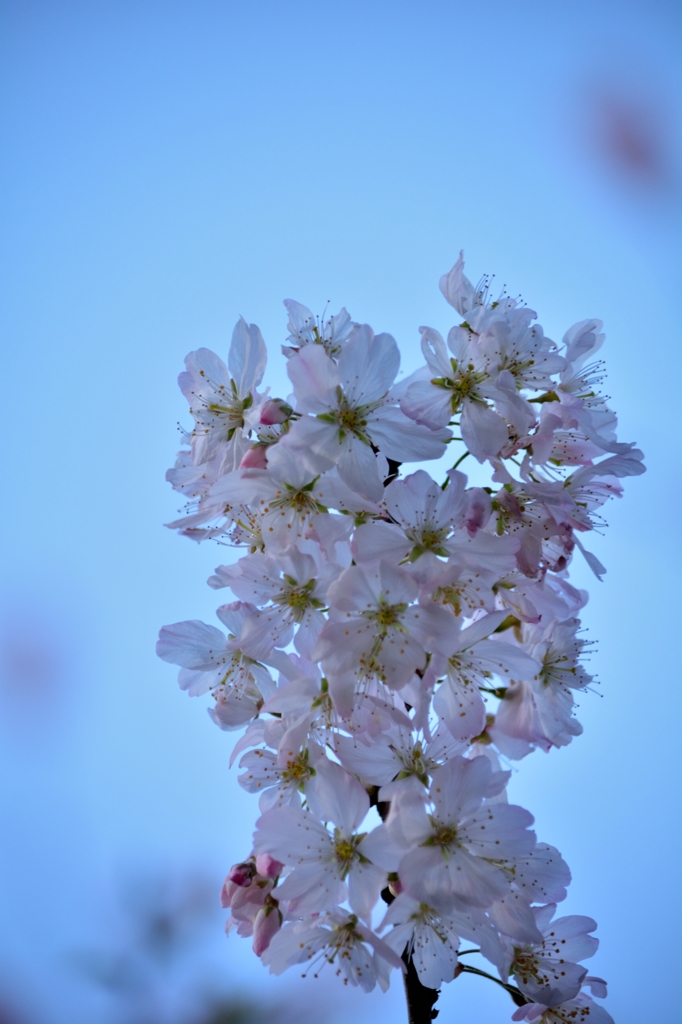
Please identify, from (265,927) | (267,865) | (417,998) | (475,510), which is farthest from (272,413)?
(417,998)

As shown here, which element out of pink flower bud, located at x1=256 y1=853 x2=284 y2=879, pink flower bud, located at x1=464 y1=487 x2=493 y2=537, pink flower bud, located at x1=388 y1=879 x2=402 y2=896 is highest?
pink flower bud, located at x1=464 y1=487 x2=493 y2=537

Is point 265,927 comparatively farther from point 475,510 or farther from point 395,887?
point 475,510

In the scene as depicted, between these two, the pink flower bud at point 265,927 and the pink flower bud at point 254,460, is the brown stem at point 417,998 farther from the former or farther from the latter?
the pink flower bud at point 254,460

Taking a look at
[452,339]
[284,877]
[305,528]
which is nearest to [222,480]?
[305,528]

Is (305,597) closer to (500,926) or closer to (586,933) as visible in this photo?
(500,926)

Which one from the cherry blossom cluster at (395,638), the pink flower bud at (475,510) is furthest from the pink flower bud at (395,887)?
the pink flower bud at (475,510)

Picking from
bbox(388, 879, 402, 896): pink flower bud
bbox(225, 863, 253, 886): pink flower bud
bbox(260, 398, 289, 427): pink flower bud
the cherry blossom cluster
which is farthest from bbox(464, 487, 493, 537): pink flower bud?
bbox(225, 863, 253, 886): pink flower bud

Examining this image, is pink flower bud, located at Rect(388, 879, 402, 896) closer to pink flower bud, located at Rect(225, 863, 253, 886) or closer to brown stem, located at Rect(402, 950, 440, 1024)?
brown stem, located at Rect(402, 950, 440, 1024)
